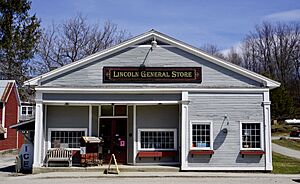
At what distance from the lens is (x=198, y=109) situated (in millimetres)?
19516

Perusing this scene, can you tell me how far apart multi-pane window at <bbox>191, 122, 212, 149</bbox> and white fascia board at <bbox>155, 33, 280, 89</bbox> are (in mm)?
2776

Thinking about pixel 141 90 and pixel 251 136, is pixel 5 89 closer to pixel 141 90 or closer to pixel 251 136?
pixel 141 90

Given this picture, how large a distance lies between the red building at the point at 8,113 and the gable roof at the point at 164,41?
14.5m

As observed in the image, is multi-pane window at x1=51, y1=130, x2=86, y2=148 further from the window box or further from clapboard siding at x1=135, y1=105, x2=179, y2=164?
the window box

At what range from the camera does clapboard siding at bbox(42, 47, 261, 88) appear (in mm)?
19703

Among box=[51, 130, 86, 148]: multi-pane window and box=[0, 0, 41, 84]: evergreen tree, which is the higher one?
box=[0, 0, 41, 84]: evergreen tree

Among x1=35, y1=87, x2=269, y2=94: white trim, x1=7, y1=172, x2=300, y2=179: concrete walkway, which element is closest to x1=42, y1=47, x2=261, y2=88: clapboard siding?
x1=35, y1=87, x2=269, y2=94: white trim

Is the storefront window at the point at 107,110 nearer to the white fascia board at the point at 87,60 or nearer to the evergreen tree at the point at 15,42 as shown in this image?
the white fascia board at the point at 87,60

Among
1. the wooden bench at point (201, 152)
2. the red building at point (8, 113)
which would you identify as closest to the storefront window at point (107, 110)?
the wooden bench at point (201, 152)

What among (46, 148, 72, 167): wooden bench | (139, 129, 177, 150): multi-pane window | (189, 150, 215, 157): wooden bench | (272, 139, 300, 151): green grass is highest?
(139, 129, 177, 150): multi-pane window

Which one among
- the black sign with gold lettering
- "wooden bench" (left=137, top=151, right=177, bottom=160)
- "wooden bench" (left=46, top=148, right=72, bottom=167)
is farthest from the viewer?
the black sign with gold lettering

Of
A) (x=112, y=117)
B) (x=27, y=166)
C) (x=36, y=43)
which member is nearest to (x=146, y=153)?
(x=112, y=117)

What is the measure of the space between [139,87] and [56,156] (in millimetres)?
4857

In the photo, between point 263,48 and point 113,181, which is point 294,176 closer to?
point 113,181
